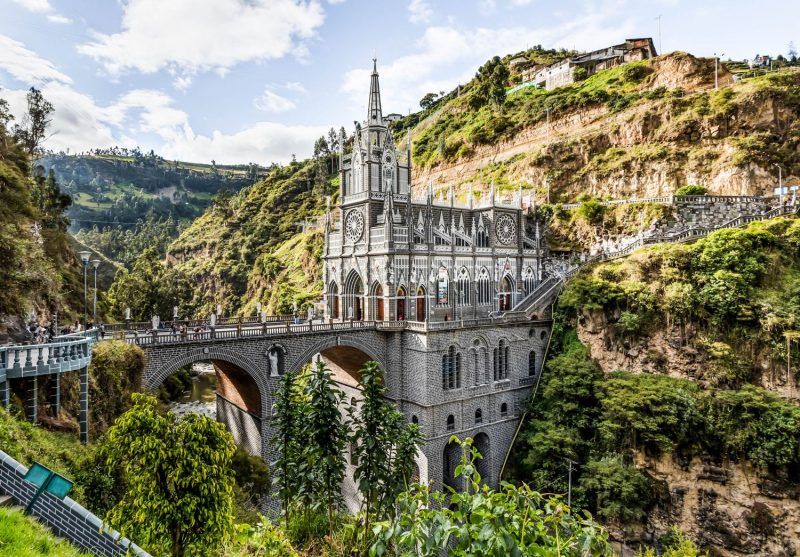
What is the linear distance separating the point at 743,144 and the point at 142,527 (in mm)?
55298

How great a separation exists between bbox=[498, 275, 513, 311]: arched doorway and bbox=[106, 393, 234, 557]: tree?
36706mm

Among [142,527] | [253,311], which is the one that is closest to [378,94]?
[142,527]

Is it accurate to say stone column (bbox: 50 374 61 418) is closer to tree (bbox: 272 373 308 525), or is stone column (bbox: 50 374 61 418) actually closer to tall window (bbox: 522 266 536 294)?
tree (bbox: 272 373 308 525)

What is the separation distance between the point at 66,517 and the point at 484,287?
1455 inches

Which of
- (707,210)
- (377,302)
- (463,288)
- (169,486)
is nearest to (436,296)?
(463,288)

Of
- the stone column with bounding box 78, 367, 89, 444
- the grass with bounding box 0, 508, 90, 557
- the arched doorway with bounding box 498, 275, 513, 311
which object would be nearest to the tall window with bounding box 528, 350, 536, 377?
the arched doorway with bounding box 498, 275, 513, 311

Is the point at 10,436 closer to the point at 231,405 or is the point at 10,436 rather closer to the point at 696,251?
the point at 231,405

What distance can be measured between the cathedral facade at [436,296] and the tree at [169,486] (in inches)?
996

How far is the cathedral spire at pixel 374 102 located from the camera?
1630 inches

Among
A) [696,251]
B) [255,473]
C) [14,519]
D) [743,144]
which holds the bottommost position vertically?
[255,473]

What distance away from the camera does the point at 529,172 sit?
58.7 meters

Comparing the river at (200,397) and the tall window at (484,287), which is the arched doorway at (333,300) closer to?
the tall window at (484,287)

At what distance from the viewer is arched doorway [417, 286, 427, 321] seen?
38656mm

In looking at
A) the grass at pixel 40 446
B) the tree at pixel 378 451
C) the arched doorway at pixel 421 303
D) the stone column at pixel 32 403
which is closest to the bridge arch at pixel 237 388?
the stone column at pixel 32 403
